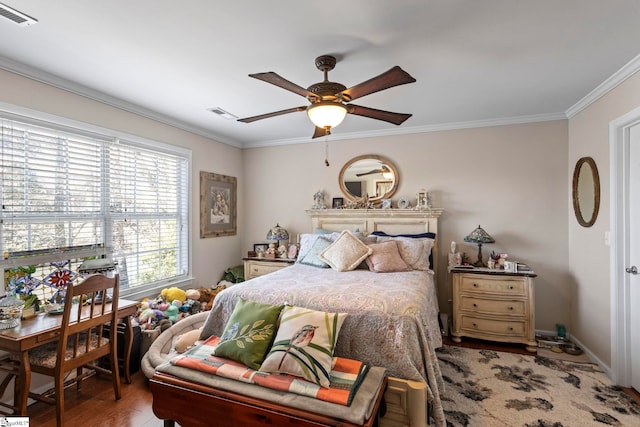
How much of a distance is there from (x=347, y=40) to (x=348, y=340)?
199 centimetres

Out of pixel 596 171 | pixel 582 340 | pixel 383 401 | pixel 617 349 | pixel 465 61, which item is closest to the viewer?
pixel 383 401

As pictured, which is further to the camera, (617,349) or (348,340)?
(617,349)

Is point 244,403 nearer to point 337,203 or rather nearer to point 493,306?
point 493,306

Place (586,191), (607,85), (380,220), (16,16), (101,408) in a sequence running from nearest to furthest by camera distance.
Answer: (16,16) < (101,408) < (607,85) < (586,191) < (380,220)

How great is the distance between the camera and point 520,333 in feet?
10.6

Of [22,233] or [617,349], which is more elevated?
[22,233]

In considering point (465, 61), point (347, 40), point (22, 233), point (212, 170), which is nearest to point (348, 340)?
point (347, 40)

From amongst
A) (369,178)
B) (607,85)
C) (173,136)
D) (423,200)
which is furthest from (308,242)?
(607,85)

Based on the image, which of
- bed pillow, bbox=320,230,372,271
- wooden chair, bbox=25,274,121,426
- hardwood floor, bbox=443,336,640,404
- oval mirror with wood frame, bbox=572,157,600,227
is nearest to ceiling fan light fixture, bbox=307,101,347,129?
bed pillow, bbox=320,230,372,271

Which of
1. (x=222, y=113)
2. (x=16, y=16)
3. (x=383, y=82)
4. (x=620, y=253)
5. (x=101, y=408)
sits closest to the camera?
(x=16, y=16)

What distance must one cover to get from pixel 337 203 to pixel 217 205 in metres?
1.74

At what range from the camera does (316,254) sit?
3508 mm

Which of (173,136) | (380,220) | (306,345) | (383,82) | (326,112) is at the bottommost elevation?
(306,345)

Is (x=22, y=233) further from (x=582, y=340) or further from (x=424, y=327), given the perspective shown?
(x=582, y=340)
